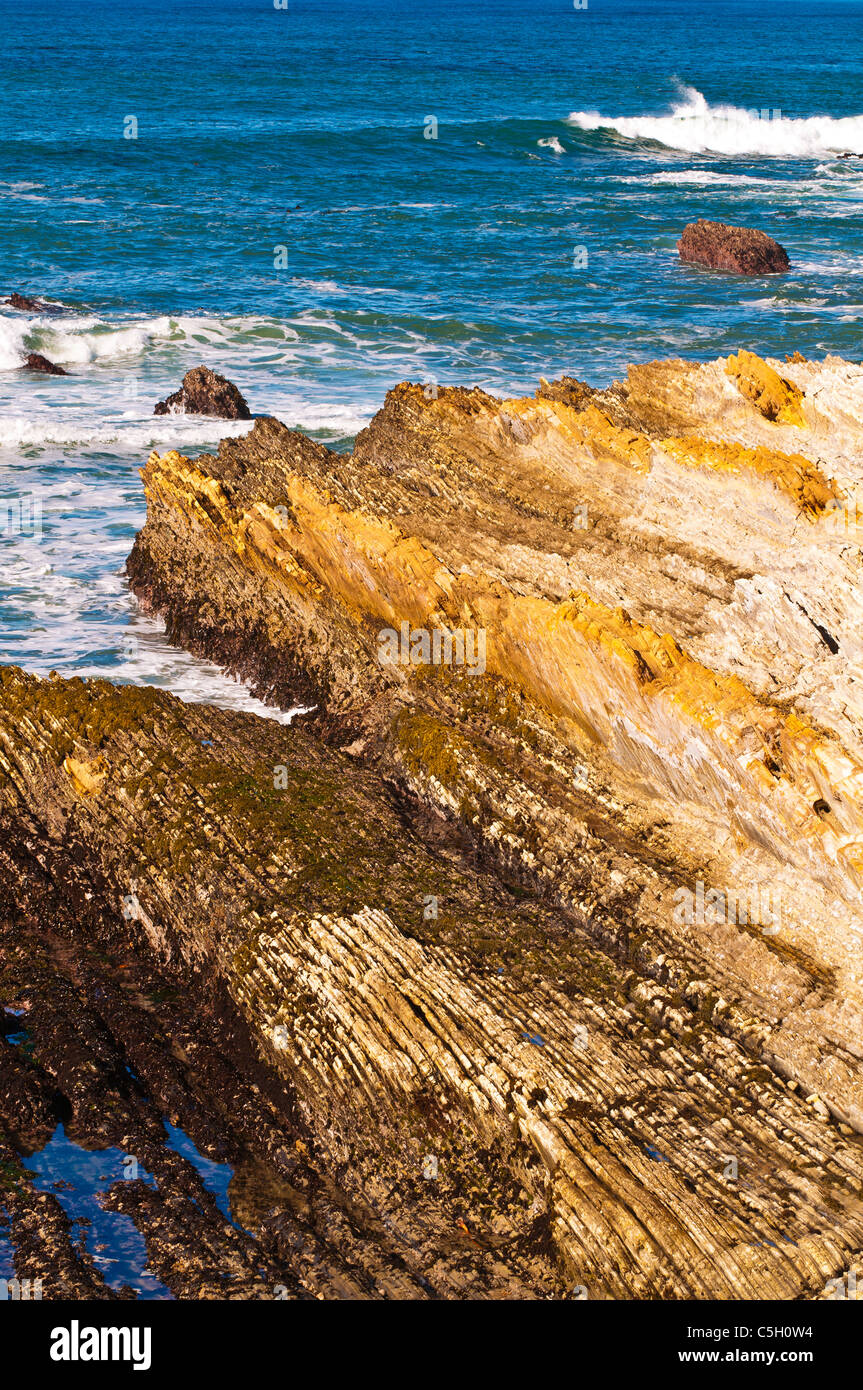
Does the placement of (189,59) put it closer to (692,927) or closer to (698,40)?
(698,40)

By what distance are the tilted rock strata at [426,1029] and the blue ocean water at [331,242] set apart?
11.8ft

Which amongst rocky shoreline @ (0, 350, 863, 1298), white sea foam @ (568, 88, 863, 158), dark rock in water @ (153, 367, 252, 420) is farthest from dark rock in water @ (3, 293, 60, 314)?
A: white sea foam @ (568, 88, 863, 158)

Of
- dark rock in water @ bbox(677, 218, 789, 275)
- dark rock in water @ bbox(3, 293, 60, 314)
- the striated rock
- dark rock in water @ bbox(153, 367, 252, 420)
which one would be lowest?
the striated rock

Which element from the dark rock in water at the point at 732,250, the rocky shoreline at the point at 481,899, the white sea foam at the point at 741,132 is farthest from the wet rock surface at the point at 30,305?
the white sea foam at the point at 741,132

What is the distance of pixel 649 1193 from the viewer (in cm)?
714

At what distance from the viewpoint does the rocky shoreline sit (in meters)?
7.29

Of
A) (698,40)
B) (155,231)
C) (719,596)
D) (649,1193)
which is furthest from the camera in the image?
(698,40)

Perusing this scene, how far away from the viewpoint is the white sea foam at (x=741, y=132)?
6850 centimetres

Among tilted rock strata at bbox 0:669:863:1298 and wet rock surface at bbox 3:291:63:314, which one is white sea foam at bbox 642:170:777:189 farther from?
tilted rock strata at bbox 0:669:863:1298

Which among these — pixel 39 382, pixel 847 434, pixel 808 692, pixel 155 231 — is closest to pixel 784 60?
pixel 155 231

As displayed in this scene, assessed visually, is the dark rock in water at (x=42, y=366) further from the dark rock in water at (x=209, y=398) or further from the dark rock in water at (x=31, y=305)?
the dark rock in water at (x=209, y=398)

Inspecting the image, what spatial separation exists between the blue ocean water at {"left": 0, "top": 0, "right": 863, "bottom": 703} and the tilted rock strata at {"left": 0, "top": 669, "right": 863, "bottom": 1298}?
3594 millimetres

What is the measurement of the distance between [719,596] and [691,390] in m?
6.82

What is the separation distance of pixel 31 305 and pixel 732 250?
22.2 metres
